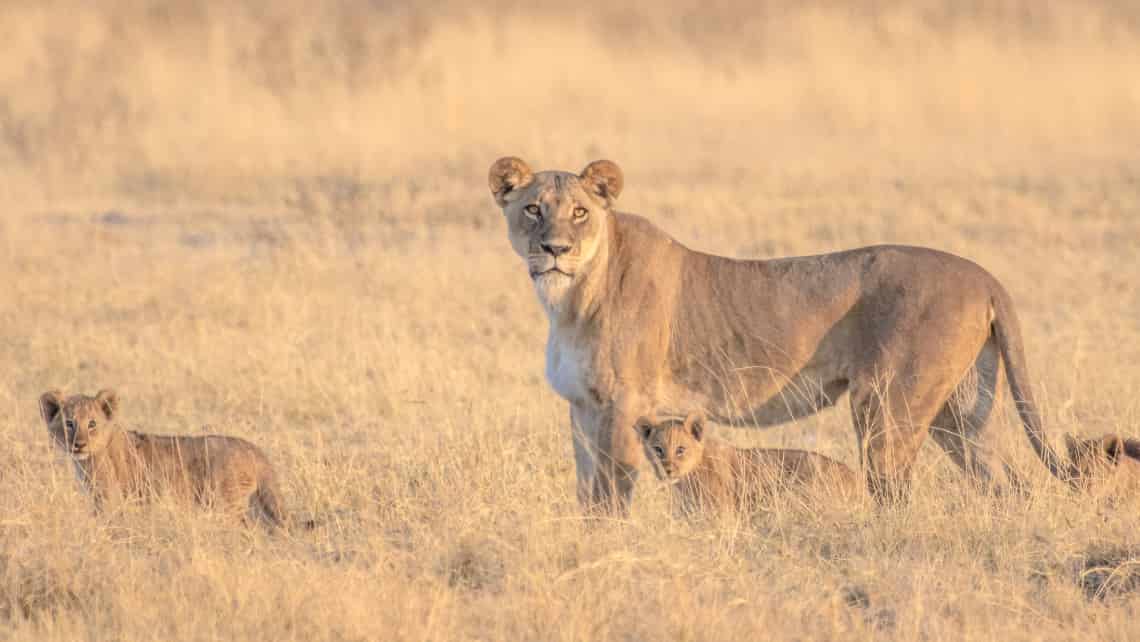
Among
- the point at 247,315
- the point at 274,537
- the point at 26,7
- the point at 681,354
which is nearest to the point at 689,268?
the point at 681,354

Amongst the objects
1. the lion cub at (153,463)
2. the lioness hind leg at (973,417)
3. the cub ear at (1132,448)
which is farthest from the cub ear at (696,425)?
the cub ear at (1132,448)

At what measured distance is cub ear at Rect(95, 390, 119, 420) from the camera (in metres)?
6.42

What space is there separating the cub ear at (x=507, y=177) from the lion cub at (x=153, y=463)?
131 cm

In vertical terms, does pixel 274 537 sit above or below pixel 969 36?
below

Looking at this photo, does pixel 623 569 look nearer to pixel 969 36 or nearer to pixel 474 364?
pixel 474 364

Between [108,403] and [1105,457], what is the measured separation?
143 inches

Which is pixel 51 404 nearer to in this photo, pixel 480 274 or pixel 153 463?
pixel 153 463

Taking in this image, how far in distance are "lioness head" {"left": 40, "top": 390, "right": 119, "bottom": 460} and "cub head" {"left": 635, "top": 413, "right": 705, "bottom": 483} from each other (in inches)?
76.2

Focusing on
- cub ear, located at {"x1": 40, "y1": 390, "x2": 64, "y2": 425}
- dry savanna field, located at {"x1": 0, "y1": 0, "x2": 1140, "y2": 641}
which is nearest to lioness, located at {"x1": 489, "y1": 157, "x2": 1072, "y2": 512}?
dry savanna field, located at {"x1": 0, "y1": 0, "x2": 1140, "y2": 641}

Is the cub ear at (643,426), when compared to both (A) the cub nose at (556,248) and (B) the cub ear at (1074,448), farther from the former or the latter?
(B) the cub ear at (1074,448)

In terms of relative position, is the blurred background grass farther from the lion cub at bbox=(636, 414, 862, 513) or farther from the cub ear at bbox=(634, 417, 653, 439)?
the cub ear at bbox=(634, 417, 653, 439)

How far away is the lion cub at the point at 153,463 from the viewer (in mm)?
6316

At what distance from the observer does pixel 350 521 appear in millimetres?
6250

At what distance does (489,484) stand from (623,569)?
1.23 metres
